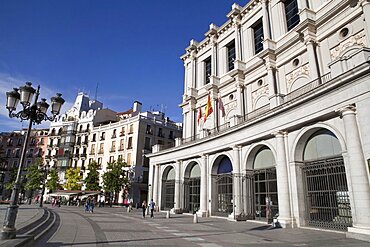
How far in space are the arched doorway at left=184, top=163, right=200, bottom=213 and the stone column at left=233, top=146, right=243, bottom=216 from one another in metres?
6.72

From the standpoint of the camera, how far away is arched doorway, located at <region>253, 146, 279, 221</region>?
60.4 ft

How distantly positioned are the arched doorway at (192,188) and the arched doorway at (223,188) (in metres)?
3.26

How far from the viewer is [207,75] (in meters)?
32.2

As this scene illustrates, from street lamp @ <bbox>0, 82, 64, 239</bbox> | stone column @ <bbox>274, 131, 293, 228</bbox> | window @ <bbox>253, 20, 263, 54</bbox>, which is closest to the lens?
street lamp @ <bbox>0, 82, 64, 239</bbox>

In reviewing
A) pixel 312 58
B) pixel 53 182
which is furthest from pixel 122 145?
pixel 312 58

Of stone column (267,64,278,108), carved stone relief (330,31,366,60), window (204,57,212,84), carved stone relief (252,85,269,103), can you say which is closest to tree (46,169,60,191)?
window (204,57,212,84)

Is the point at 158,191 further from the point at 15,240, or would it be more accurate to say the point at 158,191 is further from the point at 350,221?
the point at 15,240

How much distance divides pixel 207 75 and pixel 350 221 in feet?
74.3

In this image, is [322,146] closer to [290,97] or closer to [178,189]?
[290,97]

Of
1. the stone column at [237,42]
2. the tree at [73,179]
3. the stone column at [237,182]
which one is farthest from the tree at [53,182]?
the stone column at [237,42]

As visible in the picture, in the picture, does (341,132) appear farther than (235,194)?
No

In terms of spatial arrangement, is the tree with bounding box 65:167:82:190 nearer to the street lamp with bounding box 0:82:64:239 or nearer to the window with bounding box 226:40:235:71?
the window with bounding box 226:40:235:71

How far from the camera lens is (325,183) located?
577 inches

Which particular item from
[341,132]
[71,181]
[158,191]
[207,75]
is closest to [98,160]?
[71,181]
